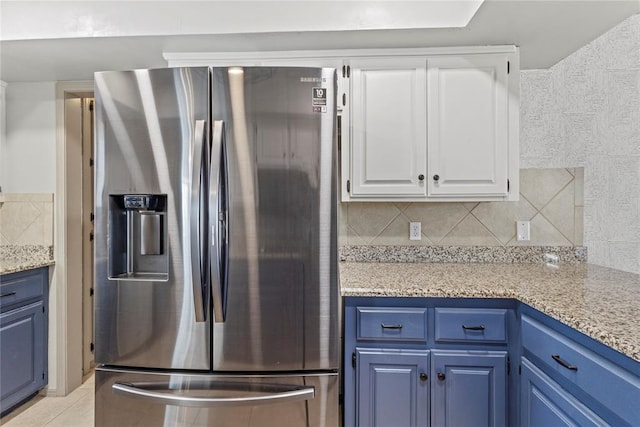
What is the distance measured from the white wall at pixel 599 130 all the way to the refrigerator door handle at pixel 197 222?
1.87 m

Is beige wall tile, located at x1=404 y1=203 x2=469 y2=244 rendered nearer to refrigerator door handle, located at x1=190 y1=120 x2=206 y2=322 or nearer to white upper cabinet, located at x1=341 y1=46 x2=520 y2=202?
white upper cabinet, located at x1=341 y1=46 x2=520 y2=202

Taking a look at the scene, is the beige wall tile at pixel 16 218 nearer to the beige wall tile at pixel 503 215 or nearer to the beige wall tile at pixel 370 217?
the beige wall tile at pixel 370 217

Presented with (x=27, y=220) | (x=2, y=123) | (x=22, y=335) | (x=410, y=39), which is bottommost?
(x=22, y=335)

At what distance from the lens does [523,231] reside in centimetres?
219

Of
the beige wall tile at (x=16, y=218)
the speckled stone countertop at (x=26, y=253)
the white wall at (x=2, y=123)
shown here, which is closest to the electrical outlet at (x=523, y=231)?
the speckled stone countertop at (x=26, y=253)

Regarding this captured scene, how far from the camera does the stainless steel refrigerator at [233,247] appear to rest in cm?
139

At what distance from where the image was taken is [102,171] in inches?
57.1

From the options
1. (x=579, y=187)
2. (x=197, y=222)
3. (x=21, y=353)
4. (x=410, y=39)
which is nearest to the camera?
(x=197, y=222)

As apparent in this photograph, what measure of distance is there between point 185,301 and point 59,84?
2.15 metres

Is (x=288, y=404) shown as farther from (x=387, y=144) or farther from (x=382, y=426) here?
(x=387, y=144)

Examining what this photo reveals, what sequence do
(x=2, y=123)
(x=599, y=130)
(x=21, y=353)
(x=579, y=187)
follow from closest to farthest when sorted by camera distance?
(x=599, y=130) → (x=579, y=187) → (x=21, y=353) → (x=2, y=123)

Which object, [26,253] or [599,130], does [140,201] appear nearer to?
[26,253]

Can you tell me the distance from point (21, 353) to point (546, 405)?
2.84 metres

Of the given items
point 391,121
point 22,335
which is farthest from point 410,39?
point 22,335
